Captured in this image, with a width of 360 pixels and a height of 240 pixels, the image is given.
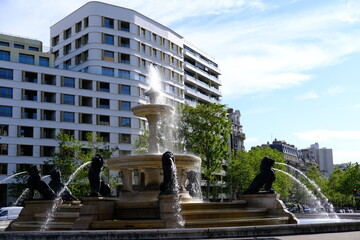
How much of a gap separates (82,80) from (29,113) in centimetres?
898

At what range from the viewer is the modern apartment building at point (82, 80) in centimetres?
6119

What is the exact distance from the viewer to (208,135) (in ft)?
173

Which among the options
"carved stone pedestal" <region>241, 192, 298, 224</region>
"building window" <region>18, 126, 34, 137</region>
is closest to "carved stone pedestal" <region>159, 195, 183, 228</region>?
"carved stone pedestal" <region>241, 192, 298, 224</region>

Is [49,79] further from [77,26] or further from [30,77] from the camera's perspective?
[77,26]

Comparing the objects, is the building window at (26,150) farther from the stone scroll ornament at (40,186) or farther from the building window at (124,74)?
the stone scroll ornament at (40,186)

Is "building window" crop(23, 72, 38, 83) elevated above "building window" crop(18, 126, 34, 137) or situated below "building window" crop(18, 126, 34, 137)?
above

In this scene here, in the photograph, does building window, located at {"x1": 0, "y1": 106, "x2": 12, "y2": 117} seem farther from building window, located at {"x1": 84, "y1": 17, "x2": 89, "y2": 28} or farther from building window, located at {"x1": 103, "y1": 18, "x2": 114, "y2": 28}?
building window, located at {"x1": 103, "y1": 18, "x2": 114, "y2": 28}

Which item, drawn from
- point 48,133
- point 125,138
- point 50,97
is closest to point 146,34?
point 125,138

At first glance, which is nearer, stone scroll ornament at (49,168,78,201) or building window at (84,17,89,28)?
stone scroll ornament at (49,168,78,201)

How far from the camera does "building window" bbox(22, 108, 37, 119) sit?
61969 millimetres

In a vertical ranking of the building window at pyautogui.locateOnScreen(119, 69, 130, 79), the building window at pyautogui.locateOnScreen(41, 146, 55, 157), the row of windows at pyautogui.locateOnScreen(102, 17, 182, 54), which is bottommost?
the building window at pyautogui.locateOnScreen(41, 146, 55, 157)

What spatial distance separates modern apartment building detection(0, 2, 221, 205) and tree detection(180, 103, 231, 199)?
17524 millimetres

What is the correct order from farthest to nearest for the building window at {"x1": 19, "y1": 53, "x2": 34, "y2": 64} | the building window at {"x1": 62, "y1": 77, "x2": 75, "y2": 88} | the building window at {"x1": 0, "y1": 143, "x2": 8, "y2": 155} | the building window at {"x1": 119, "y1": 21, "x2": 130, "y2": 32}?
the building window at {"x1": 119, "y1": 21, "x2": 130, "y2": 32}
the building window at {"x1": 62, "y1": 77, "x2": 75, "y2": 88}
the building window at {"x1": 19, "y1": 53, "x2": 34, "y2": 64}
the building window at {"x1": 0, "y1": 143, "x2": 8, "y2": 155}

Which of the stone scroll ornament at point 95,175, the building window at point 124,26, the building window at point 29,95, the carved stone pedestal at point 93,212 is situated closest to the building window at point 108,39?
the building window at point 124,26
